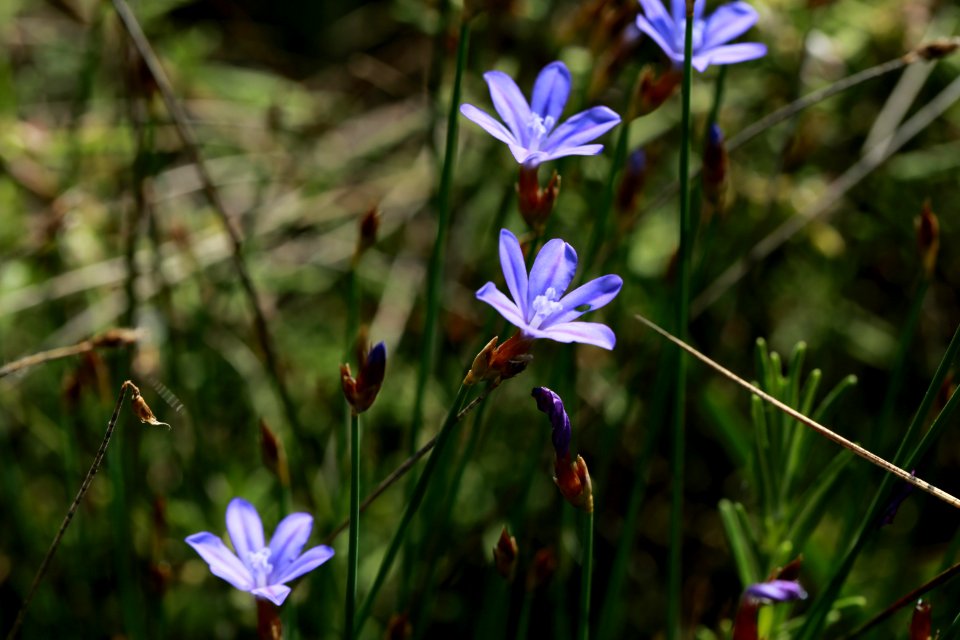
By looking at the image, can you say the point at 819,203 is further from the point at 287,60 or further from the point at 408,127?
the point at 287,60

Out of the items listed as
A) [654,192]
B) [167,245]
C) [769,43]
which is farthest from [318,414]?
[769,43]

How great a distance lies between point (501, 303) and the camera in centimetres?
117

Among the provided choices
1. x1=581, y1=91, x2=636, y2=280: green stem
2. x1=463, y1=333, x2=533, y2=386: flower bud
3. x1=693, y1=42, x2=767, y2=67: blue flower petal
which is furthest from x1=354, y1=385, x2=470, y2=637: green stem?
x1=693, y1=42, x2=767, y2=67: blue flower petal

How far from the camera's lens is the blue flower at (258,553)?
1.25 metres

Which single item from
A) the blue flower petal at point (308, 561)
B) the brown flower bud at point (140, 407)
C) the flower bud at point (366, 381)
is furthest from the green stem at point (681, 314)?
the brown flower bud at point (140, 407)

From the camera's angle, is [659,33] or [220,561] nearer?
[220,561]

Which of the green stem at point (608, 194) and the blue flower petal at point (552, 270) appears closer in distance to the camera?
the blue flower petal at point (552, 270)

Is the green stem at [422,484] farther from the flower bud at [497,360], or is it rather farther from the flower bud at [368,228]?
the flower bud at [368,228]

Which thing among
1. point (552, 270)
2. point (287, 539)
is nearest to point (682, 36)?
point (552, 270)

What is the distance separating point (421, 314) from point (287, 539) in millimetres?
1343

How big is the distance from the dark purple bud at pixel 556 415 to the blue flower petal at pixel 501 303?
9 cm

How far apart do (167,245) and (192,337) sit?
1.92 ft

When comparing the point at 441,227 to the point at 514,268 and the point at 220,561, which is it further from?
the point at 220,561

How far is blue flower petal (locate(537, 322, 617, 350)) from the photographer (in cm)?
117
